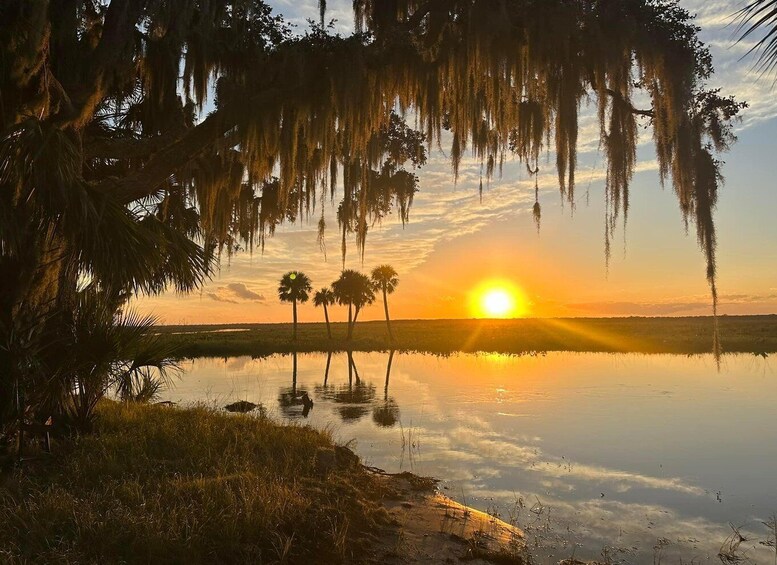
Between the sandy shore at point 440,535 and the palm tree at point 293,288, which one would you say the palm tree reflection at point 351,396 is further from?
the palm tree at point 293,288

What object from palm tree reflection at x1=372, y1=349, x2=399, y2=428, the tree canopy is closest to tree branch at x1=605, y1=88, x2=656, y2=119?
the tree canopy

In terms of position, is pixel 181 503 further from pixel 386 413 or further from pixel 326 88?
pixel 386 413

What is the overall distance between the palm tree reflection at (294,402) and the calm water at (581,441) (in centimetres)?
15

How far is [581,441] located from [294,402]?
396 inches

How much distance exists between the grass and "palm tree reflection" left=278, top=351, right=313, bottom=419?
770 centimetres

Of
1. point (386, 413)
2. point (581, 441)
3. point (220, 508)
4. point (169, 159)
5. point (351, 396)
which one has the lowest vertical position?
point (351, 396)

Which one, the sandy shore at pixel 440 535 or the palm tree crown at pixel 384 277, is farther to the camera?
the palm tree crown at pixel 384 277

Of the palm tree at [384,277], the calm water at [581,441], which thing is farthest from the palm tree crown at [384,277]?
the calm water at [581,441]

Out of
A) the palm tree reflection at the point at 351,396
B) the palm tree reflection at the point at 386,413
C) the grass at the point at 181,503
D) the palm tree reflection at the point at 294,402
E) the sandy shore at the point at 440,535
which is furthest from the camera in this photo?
the palm tree reflection at the point at 351,396

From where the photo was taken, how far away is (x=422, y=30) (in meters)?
9.08

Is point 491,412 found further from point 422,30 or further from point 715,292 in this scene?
point 422,30

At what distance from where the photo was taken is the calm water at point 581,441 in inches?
289

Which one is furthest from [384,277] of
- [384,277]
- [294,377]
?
[294,377]

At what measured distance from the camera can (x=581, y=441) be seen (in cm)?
1256
